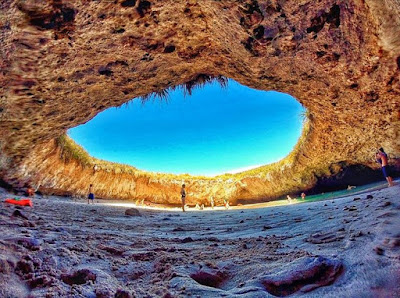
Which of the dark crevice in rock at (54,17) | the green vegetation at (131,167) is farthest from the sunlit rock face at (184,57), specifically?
the green vegetation at (131,167)

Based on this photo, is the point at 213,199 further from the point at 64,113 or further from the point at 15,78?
the point at 15,78

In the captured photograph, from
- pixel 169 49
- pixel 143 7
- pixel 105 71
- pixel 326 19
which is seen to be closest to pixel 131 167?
pixel 105 71

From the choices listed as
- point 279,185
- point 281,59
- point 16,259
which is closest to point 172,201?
point 279,185

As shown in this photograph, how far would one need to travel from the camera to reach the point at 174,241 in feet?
9.30

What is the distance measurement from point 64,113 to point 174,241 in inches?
215

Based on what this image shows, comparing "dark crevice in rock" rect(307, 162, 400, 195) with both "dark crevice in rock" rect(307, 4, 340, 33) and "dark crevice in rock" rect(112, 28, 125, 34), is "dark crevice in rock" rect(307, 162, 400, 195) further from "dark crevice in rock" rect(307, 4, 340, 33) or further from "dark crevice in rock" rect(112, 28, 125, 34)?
"dark crevice in rock" rect(112, 28, 125, 34)

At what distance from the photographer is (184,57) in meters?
5.68

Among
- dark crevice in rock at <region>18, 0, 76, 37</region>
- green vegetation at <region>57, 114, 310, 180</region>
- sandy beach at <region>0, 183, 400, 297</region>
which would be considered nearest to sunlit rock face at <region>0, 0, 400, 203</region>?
dark crevice in rock at <region>18, 0, 76, 37</region>

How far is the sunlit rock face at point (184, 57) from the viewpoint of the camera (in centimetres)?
397

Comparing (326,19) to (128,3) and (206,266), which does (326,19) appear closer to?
(128,3)


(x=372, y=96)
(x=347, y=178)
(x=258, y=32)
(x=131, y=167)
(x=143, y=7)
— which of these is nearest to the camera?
(x=143, y=7)

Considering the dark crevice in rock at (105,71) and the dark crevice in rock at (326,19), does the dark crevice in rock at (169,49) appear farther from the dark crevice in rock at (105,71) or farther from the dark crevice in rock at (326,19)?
the dark crevice in rock at (326,19)

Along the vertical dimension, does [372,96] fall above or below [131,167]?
above

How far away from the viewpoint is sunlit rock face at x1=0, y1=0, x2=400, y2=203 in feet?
13.0
